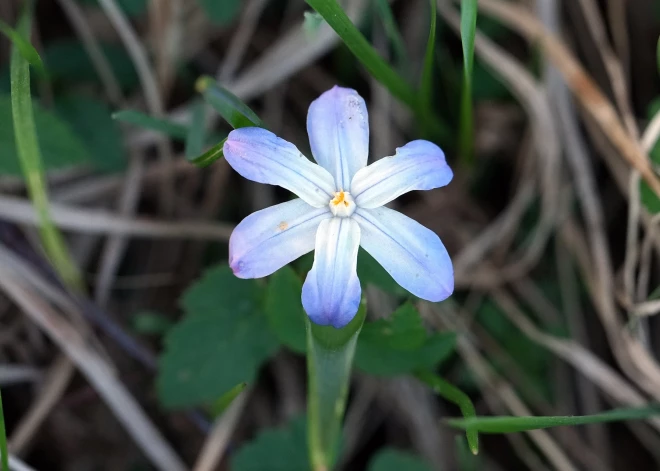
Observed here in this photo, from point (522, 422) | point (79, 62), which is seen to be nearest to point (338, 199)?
point (522, 422)

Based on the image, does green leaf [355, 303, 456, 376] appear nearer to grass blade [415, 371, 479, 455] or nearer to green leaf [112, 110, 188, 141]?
grass blade [415, 371, 479, 455]

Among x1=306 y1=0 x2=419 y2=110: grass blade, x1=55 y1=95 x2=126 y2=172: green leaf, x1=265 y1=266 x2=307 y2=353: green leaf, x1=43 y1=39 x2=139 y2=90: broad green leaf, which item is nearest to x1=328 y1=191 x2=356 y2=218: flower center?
x1=265 y1=266 x2=307 y2=353: green leaf

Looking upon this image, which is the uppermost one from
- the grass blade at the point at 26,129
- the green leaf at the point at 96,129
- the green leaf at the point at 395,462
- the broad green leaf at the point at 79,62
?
the broad green leaf at the point at 79,62

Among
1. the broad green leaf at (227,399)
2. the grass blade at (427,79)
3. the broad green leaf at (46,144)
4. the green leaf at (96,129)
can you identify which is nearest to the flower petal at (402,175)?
the grass blade at (427,79)

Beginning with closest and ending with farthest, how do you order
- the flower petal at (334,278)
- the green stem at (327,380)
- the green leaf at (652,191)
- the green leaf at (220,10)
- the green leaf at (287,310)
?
the flower petal at (334,278)
the green stem at (327,380)
the green leaf at (287,310)
the green leaf at (652,191)
the green leaf at (220,10)

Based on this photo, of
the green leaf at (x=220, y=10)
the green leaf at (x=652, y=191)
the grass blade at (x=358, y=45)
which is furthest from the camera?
the green leaf at (x=220, y=10)

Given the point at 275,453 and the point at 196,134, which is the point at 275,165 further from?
the point at 275,453

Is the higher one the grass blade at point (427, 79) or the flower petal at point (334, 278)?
the grass blade at point (427, 79)

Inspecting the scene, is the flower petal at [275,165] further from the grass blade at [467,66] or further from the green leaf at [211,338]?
the green leaf at [211,338]
